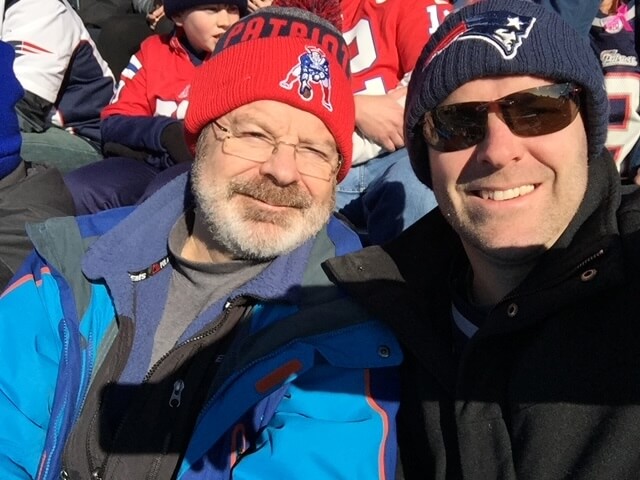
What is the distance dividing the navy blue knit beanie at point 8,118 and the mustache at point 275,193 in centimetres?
101

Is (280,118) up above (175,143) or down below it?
above

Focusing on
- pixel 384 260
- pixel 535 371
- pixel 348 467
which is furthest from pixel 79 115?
pixel 535 371

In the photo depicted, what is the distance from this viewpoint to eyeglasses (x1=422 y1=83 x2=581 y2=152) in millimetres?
1651

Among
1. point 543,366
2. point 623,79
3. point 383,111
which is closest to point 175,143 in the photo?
point 383,111

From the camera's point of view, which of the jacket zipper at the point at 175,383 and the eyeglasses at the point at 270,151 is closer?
the jacket zipper at the point at 175,383

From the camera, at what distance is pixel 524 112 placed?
1655 mm

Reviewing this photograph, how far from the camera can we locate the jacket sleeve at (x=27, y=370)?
1.92 meters

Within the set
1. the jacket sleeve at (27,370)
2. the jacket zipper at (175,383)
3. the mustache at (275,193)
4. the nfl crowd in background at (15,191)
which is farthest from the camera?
the nfl crowd in background at (15,191)

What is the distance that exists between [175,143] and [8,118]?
2.37 ft

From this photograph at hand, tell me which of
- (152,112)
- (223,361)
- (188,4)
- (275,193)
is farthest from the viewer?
(152,112)

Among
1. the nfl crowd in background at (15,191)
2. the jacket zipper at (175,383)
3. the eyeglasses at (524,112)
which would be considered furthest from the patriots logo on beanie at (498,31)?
the nfl crowd in background at (15,191)

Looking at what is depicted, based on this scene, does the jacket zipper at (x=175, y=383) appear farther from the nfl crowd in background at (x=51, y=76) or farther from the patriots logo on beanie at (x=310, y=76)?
the nfl crowd in background at (x=51, y=76)

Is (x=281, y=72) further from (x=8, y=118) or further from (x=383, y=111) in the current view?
(x=8, y=118)

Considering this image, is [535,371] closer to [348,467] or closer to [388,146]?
[348,467]
